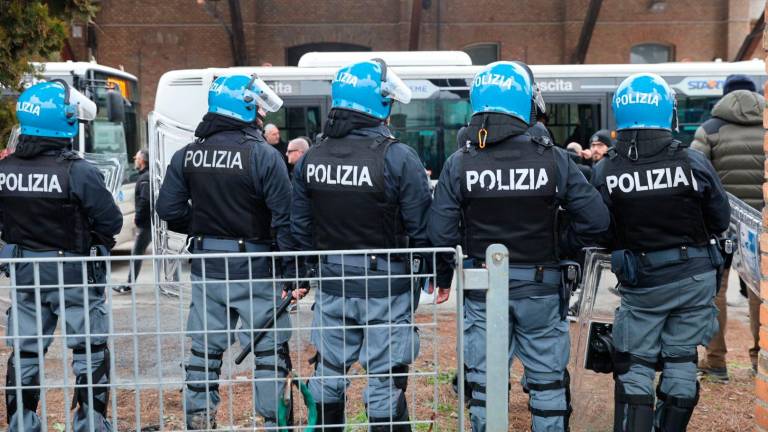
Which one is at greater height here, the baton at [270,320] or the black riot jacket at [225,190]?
the black riot jacket at [225,190]

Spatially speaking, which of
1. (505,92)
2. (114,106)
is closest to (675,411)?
(505,92)

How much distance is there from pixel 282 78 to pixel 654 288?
8.89 metres

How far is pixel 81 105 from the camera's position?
488cm

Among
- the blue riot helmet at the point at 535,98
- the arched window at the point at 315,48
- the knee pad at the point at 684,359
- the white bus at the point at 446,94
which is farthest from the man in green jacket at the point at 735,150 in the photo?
the arched window at the point at 315,48

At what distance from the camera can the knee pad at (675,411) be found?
4.27 metres

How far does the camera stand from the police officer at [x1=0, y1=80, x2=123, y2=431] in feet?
14.6

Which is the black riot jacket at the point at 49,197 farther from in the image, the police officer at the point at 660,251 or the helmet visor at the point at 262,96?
the police officer at the point at 660,251

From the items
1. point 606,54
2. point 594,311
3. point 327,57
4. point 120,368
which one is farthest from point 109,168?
point 606,54

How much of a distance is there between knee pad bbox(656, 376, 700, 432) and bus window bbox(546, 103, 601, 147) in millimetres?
8660

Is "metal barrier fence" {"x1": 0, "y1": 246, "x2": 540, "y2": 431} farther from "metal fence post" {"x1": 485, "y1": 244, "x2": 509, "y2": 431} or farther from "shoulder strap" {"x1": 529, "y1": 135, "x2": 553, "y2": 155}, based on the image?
"shoulder strap" {"x1": 529, "y1": 135, "x2": 553, "y2": 155}

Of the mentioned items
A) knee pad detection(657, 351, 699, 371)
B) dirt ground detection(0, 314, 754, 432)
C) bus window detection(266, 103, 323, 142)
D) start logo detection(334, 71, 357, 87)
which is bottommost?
dirt ground detection(0, 314, 754, 432)

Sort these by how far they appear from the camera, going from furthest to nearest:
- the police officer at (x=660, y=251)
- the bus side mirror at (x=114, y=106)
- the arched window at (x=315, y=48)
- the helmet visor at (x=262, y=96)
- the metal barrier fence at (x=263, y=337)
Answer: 1. the arched window at (x=315, y=48)
2. the bus side mirror at (x=114, y=106)
3. the helmet visor at (x=262, y=96)
4. the police officer at (x=660, y=251)
5. the metal barrier fence at (x=263, y=337)

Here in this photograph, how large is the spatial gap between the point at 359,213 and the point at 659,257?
1.47 metres

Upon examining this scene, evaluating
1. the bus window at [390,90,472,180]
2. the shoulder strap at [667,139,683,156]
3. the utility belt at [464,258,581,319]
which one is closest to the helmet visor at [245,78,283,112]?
the utility belt at [464,258,581,319]
